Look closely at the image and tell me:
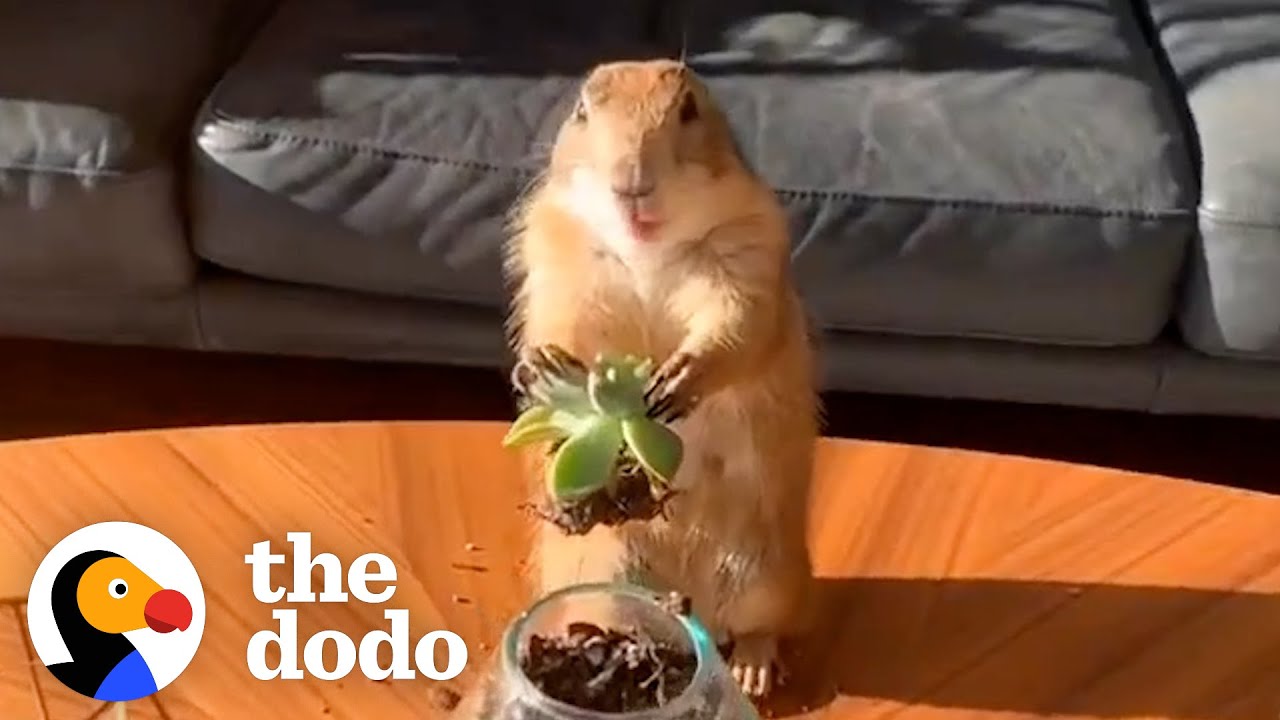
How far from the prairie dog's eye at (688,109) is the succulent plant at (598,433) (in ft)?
0.43

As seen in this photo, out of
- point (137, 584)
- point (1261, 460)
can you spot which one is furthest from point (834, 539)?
point (1261, 460)

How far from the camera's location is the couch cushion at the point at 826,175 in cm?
172

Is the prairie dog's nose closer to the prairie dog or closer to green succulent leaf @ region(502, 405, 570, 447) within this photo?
the prairie dog

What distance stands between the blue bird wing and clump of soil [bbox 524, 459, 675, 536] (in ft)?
0.69

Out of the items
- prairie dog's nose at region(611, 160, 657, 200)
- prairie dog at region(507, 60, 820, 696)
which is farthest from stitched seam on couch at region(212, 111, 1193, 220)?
prairie dog's nose at region(611, 160, 657, 200)

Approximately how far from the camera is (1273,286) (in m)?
1.72

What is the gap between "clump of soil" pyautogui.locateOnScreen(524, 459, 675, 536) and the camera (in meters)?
0.91

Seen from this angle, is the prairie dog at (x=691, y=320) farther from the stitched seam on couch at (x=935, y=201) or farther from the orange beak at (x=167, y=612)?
the stitched seam on couch at (x=935, y=201)

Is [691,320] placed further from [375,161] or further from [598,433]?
[375,161]

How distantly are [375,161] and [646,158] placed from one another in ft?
2.64

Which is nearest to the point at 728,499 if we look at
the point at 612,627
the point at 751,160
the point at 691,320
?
the point at 691,320

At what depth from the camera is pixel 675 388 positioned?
3.14 feet

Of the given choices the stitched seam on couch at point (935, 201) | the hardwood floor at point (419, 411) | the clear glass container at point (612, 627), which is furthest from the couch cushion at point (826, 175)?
the clear glass container at point (612, 627)

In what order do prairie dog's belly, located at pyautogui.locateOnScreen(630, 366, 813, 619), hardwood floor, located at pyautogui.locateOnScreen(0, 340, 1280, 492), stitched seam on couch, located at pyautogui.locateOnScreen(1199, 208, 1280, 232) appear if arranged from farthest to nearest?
hardwood floor, located at pyautogui.locateOnScreen(0, 340, 1280, 492) → stitched seam on couch, located at pyautogui.locateOnScreen(1199, 208, 1280, 232) → prairie dog's belly, located at pyautogui.locateOnScreen(630, 366, 813, 619)
